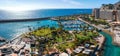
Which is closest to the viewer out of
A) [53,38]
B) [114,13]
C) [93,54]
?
[93,54]

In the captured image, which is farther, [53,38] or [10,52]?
[53,38]

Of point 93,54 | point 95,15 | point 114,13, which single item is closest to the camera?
point 93,54

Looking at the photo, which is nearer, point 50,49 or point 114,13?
point 50,49

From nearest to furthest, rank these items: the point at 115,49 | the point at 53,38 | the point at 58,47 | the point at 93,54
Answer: the point at 93,54 < the point at 58,47 < the point at 115,49 < the point at 53,38

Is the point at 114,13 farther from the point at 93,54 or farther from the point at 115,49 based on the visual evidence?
the point at 93,54

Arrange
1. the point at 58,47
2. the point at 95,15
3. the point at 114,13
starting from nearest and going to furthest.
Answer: the point at 58,47, the point at 114,13, the point at 95,15

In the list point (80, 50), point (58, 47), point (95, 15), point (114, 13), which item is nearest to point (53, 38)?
point (58, 47)

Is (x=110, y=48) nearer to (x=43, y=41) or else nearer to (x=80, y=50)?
(x=80, y=50)

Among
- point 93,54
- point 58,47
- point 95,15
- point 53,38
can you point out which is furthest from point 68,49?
point 95,15
